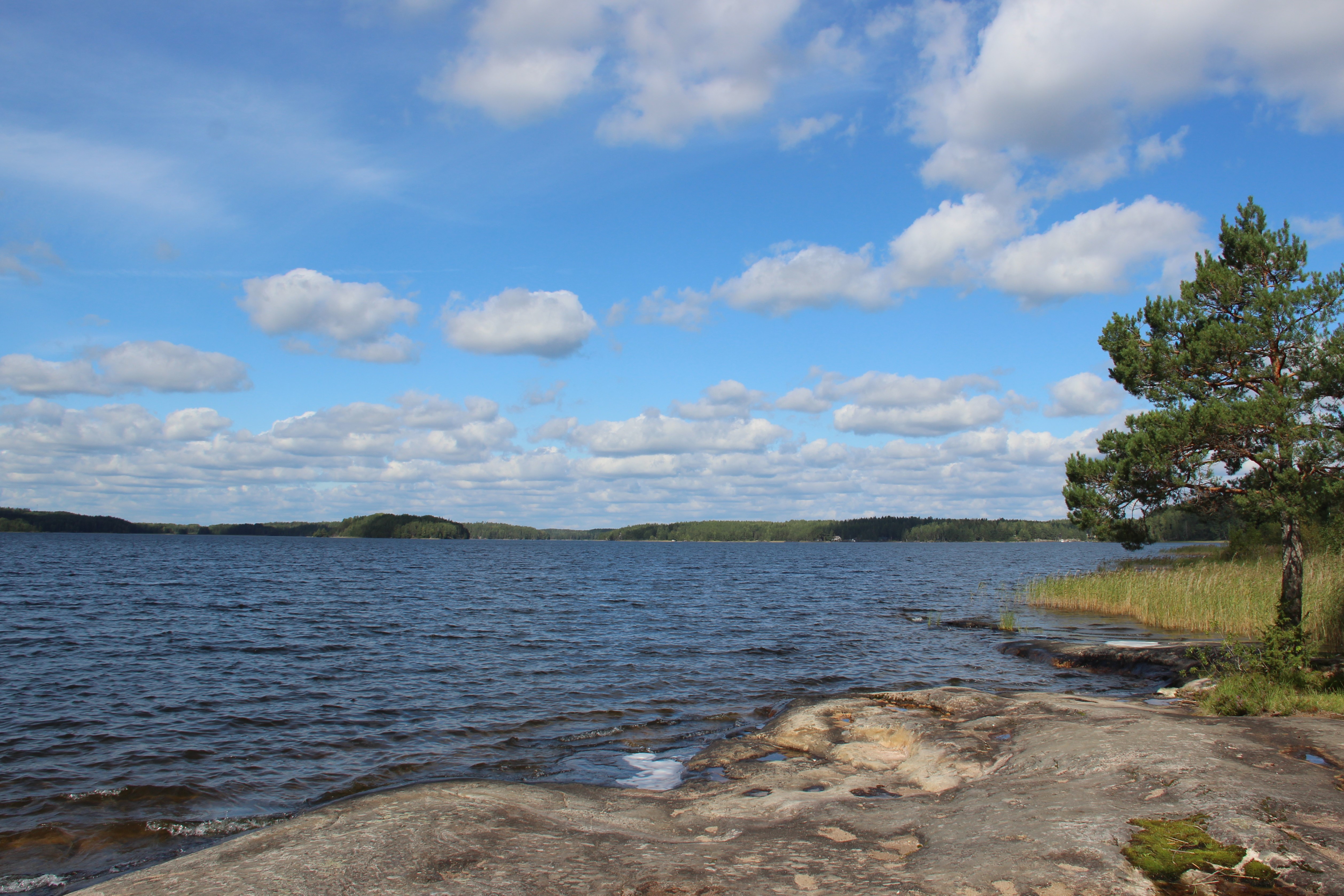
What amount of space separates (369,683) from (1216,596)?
3228cm

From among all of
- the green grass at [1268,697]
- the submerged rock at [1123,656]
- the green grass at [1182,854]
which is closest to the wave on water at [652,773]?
the green grass at [1182,854]

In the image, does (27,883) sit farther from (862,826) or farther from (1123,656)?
(1123,656)

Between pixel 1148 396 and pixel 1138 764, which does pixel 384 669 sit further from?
pixel 1148 396

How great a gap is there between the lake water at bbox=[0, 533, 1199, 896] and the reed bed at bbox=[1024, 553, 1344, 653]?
7.68 ft

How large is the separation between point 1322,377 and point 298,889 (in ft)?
71.9

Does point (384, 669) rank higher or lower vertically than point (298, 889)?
lower

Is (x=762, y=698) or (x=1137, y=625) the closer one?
(x=762, y=698)

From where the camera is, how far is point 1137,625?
3456cm

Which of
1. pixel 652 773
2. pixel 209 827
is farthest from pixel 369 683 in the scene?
pixel 652 773

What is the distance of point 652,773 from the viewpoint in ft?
46.5

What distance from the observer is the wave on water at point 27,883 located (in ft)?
31.1

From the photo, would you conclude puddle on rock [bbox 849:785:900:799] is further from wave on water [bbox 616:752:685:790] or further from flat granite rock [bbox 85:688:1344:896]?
wave on water [bbox 616:752:685:790]

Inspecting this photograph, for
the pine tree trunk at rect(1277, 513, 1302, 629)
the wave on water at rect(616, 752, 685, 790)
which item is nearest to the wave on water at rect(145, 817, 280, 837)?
the wave on water at rect(616, 752, 685, 790)

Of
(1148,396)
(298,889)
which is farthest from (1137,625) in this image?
(298,889)
